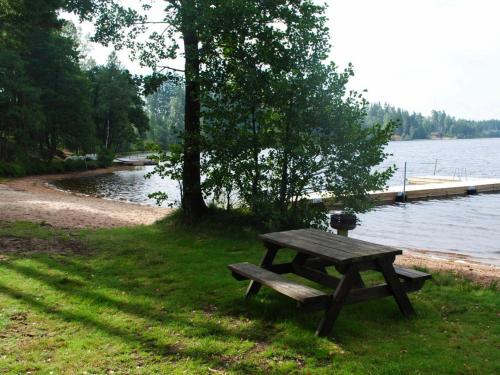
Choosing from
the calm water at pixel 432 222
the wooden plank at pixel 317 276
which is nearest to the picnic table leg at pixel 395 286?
the wooden plank at pixel 317 276

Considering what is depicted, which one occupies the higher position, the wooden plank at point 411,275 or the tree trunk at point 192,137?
the tree trunk at point 192,137

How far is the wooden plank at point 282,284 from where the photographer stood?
15.7ft

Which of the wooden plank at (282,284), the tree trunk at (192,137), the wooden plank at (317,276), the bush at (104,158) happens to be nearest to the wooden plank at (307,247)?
the wooden plank at (282,284)

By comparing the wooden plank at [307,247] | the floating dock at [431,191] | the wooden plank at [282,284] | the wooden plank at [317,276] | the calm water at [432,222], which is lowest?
the calm water at [432,222]

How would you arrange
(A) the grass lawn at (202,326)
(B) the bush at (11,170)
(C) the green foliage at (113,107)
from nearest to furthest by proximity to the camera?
1. (A) the grass lawn at (202,326)
2. (B) the bush at (11,170)
3. (C) the green foliage at (113,107)

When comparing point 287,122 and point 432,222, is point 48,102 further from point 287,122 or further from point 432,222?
point 287,122

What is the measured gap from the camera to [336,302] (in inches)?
195

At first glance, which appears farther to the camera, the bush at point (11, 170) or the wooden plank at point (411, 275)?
the bush at point (11, 170)

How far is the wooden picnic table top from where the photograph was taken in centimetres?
501

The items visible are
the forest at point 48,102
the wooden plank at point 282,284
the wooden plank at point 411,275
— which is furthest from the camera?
the forest at point 48,102

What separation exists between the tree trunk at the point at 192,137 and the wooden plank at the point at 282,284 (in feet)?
17.0

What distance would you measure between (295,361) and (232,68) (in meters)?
7.24

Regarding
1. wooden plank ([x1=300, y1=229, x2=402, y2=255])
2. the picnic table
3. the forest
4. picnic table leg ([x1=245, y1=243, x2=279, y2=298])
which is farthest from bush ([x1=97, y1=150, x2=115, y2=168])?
wooden plank ([x1=300, y1=229, x2=402, y2=255])

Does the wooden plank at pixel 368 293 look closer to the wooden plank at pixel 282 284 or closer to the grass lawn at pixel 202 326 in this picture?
the grass lawn at pixel 202 326
